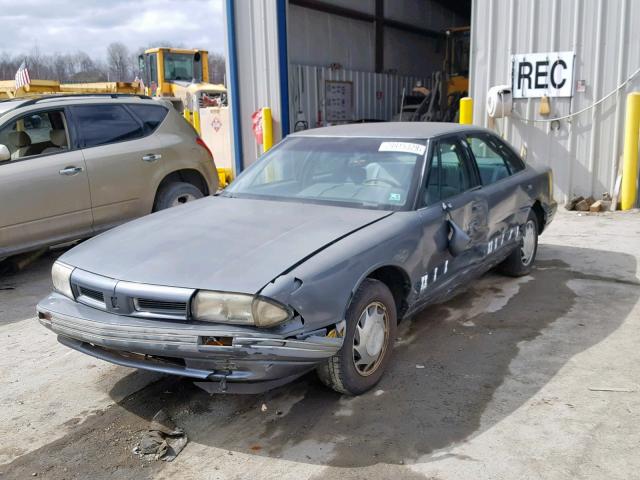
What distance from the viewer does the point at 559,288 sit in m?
5.36

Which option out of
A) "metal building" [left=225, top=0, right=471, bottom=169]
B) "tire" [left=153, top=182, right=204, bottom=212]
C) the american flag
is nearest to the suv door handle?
"tire" [left=153, top=182, right=204, bottom=212]

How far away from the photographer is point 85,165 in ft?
20.4

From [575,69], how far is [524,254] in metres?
4.44

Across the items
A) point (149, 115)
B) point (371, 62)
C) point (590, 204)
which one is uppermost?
point (371, 62)

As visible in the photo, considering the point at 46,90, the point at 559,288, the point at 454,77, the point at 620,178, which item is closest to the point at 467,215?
the point at 559,288

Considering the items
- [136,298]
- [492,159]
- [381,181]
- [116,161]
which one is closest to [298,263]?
[136,298]

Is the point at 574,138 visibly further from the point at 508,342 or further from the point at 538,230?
the point at 508,342

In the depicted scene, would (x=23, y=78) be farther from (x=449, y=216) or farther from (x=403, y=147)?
(x=449, y=216)

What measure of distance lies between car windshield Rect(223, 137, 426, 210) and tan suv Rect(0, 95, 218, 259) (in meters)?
2.41

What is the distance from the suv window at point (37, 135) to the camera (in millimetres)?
6039

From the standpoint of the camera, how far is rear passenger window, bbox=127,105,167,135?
7000mm

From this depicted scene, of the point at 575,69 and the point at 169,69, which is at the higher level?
the point at 169,69

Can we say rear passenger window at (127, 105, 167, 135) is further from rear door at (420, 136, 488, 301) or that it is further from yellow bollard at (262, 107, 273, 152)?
rear door at (420, 136, 488, 301)

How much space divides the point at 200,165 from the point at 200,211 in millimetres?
3501
